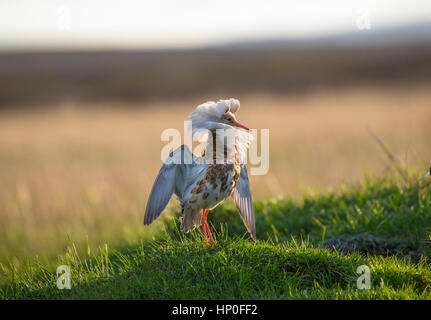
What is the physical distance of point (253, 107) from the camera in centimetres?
1773

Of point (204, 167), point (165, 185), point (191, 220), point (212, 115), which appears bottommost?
point (191, 220)

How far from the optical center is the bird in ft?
16.4

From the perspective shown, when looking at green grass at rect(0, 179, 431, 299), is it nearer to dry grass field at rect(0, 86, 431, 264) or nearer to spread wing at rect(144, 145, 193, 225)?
spread wing at rect(144, 145, 193, 225)

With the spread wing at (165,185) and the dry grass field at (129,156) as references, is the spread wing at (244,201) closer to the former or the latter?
the spread wing at (165,185)

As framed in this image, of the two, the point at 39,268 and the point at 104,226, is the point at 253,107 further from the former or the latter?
the point at 39,268

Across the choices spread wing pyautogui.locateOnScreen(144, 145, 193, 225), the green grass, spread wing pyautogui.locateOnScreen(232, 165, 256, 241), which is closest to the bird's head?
spread wing pyautogui.locateOnScreen(144, 145, 193, 225)

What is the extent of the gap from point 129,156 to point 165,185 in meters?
9.67

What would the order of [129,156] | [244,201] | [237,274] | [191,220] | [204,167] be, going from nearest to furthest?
[237,274], [204,167], [191,220], [244,201], [129,156]

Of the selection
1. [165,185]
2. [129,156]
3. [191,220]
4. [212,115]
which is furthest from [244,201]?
[129,156]

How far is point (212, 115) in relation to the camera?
200 inches

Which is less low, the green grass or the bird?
the bird

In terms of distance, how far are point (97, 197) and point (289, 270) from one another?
7.45 metres

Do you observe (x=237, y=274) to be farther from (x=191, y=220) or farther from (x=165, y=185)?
(x=165, y=185)

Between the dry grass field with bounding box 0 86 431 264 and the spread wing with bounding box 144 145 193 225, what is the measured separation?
75.5 inches
